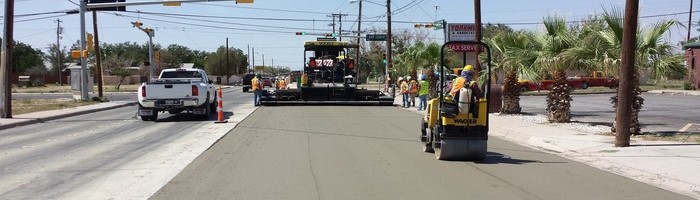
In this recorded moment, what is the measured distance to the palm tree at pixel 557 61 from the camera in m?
17.7

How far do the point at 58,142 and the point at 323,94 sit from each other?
15.9 meters

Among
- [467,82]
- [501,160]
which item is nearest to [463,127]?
[467,82]

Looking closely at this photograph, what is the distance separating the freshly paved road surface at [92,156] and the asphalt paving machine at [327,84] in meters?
9.30

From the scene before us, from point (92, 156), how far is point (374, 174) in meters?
5.96

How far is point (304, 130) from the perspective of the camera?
17.8m

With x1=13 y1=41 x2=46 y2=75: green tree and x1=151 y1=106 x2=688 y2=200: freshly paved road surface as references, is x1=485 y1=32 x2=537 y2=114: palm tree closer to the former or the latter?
x1=151 y1=106 x2=688 y2=200: freshly paved road surface

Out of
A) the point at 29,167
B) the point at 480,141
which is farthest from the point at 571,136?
the point at 29,167

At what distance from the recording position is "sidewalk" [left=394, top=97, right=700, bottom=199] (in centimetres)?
990

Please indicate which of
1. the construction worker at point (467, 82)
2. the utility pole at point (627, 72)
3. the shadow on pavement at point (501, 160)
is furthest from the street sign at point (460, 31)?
the construction worker at point (467, 82)

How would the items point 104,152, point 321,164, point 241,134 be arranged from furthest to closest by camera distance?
point 241,134 < point 104,152 < point 321,164

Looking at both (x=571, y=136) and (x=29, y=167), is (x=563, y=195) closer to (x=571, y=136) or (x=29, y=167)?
(x=571, y=136)

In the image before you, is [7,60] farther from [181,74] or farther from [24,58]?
[24,58]

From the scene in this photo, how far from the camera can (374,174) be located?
399 inches

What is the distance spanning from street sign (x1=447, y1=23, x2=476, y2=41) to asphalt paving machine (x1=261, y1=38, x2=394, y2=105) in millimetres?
9065
